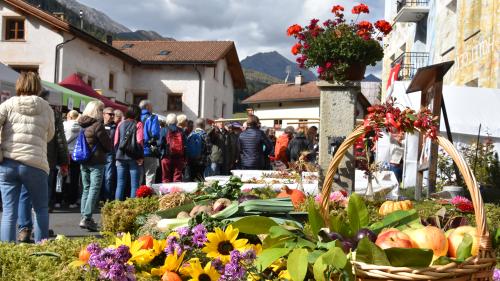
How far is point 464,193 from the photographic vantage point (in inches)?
284

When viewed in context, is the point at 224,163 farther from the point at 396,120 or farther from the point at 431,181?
the point at 396,120

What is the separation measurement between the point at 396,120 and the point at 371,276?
2.97ft

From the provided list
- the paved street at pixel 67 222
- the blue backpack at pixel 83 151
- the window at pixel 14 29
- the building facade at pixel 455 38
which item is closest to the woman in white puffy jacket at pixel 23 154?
the paved street at pixel 67 222

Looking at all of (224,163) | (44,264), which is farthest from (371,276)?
(224,163)

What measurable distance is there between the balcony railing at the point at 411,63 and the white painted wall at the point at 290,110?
2678 centimetres

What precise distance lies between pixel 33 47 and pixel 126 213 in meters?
23.4

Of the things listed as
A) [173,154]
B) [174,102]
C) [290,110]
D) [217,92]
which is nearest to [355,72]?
[173,154]

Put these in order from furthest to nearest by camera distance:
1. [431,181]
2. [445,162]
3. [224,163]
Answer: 1. [224,163]
2. [445,162]
3. [431,181]

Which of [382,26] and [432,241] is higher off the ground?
[382,26]

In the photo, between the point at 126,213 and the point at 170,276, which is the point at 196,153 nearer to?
the point at 126,213

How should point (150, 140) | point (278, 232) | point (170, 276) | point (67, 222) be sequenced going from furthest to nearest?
point (150, 140) < point (67, 222) < point (170, 276) < point (278, 232)

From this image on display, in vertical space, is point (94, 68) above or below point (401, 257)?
above

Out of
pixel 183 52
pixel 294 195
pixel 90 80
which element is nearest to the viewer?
pixel 294 195

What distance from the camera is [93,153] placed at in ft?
24.5
